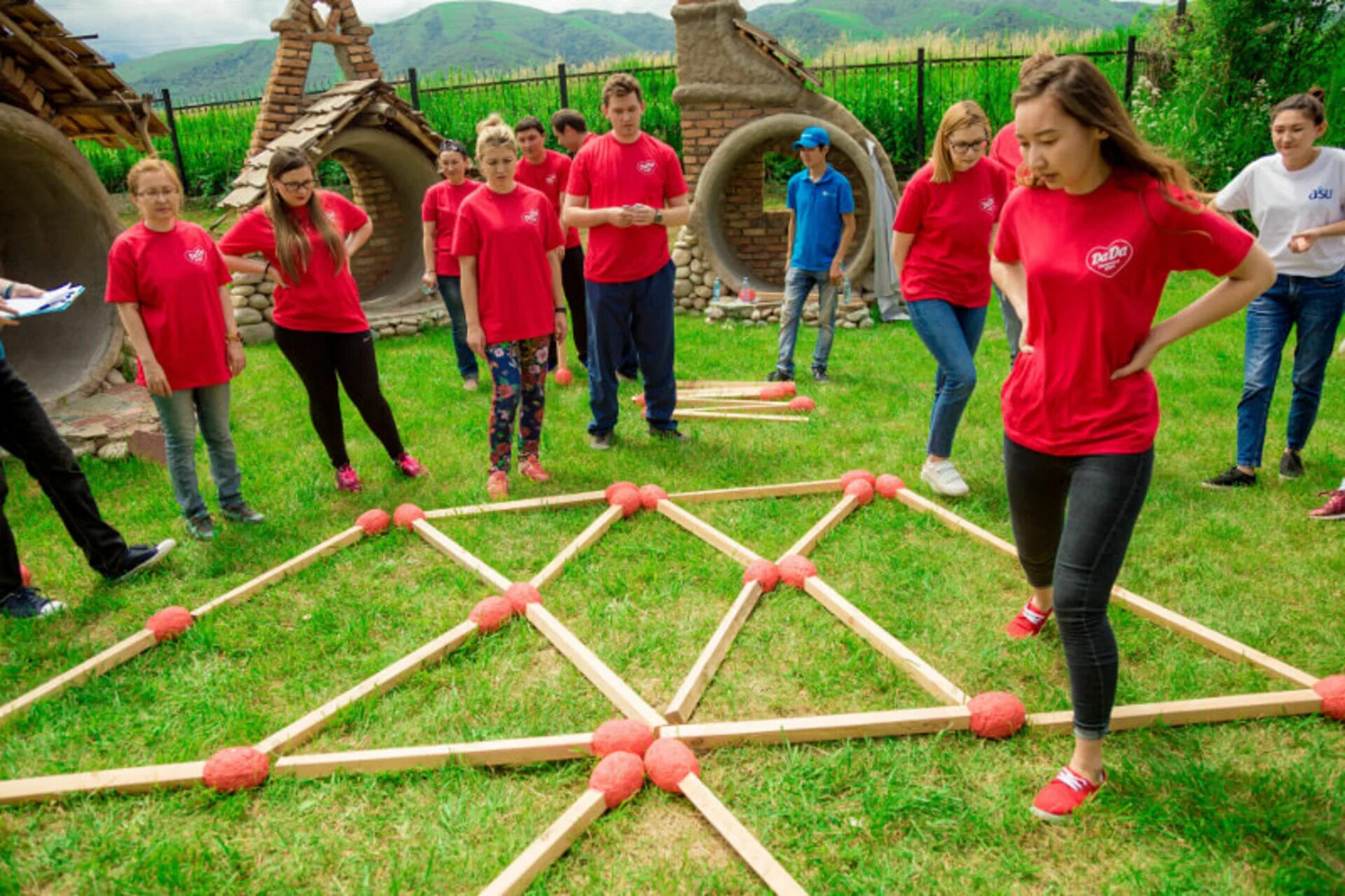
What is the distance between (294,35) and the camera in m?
10.9

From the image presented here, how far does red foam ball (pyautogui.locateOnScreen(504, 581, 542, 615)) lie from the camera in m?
4.08

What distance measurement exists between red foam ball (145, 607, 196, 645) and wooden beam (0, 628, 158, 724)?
0.03 m

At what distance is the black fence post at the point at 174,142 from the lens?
59.6ft

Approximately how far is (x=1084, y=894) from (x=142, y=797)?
10.2 feet

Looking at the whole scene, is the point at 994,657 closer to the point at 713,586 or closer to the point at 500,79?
the point at 713,586

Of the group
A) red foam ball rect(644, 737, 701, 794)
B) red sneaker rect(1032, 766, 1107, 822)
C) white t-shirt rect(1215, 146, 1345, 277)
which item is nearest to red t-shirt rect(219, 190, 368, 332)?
red foam ball rect(644, 737, 701, 794)

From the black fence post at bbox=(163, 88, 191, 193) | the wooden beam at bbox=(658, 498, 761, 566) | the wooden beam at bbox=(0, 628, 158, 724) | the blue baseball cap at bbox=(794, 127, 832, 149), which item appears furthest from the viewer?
the black fence post at bbox=(163, 88, 191, 193)

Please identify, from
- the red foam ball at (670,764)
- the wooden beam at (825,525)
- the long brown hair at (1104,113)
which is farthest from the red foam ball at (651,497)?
the long brown hair at (1104,113)

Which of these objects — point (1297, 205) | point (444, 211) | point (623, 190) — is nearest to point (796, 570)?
point (623, 190)

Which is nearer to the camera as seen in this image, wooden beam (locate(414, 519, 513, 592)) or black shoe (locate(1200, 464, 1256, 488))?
wooden beam (locate(414, 519, 513, 592))

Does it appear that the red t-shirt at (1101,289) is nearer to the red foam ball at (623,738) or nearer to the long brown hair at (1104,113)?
the long brown hair at (1104,113)

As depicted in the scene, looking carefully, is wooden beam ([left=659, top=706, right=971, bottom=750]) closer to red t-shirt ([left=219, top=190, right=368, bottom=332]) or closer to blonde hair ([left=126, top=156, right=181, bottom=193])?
red t-shirt ([left=219, top=190, right=368, bottom=332])

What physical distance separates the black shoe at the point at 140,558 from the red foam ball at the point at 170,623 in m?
0.70

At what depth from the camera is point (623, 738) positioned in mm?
3055
